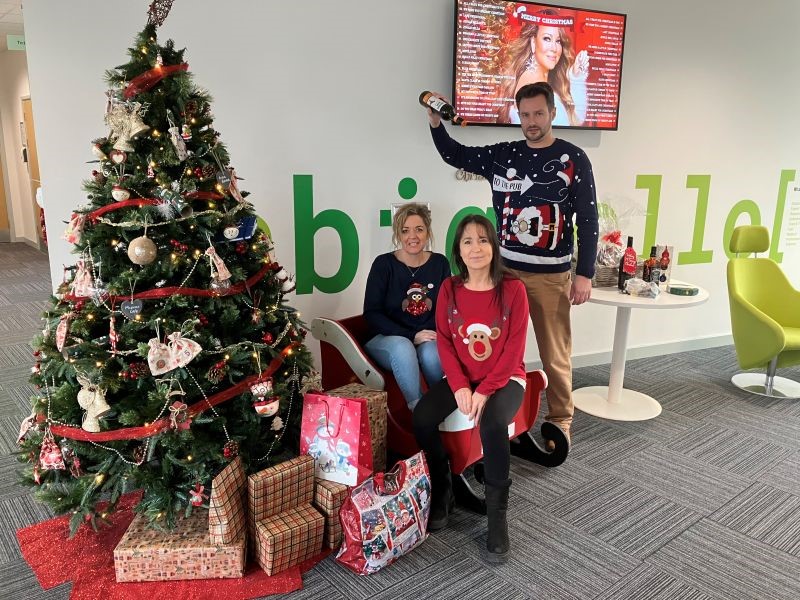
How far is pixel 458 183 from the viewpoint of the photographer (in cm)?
370

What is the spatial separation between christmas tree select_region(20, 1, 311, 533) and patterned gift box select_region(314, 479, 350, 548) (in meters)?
0.35

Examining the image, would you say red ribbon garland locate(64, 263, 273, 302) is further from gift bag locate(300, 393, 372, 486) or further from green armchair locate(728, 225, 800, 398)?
green armchair locate(728, 225, 800, 398)

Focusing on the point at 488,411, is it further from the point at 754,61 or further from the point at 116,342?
the point at 754,61

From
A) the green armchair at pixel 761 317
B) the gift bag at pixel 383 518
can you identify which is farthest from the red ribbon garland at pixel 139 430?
the green armchair at pixel 761 317

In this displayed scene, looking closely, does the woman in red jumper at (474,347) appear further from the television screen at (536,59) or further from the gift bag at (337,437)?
the television screen at (536,59)

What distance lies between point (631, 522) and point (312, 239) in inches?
79.1

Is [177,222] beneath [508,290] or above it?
above

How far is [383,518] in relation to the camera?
7.11 ft

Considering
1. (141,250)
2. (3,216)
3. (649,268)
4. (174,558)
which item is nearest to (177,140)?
(141,250)

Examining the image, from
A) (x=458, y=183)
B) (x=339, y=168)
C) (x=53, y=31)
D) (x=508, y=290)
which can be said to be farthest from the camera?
(x=458, y=183)

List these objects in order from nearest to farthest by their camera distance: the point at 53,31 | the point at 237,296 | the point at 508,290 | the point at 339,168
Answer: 1. the point at 237,296
2. the point at 508,290
3. the point at 53,31
4. the point at 339,168

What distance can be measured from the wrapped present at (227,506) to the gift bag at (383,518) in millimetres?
352

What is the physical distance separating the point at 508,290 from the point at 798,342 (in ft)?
7.67

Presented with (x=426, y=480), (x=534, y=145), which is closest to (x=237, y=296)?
(x=426, y=480)
